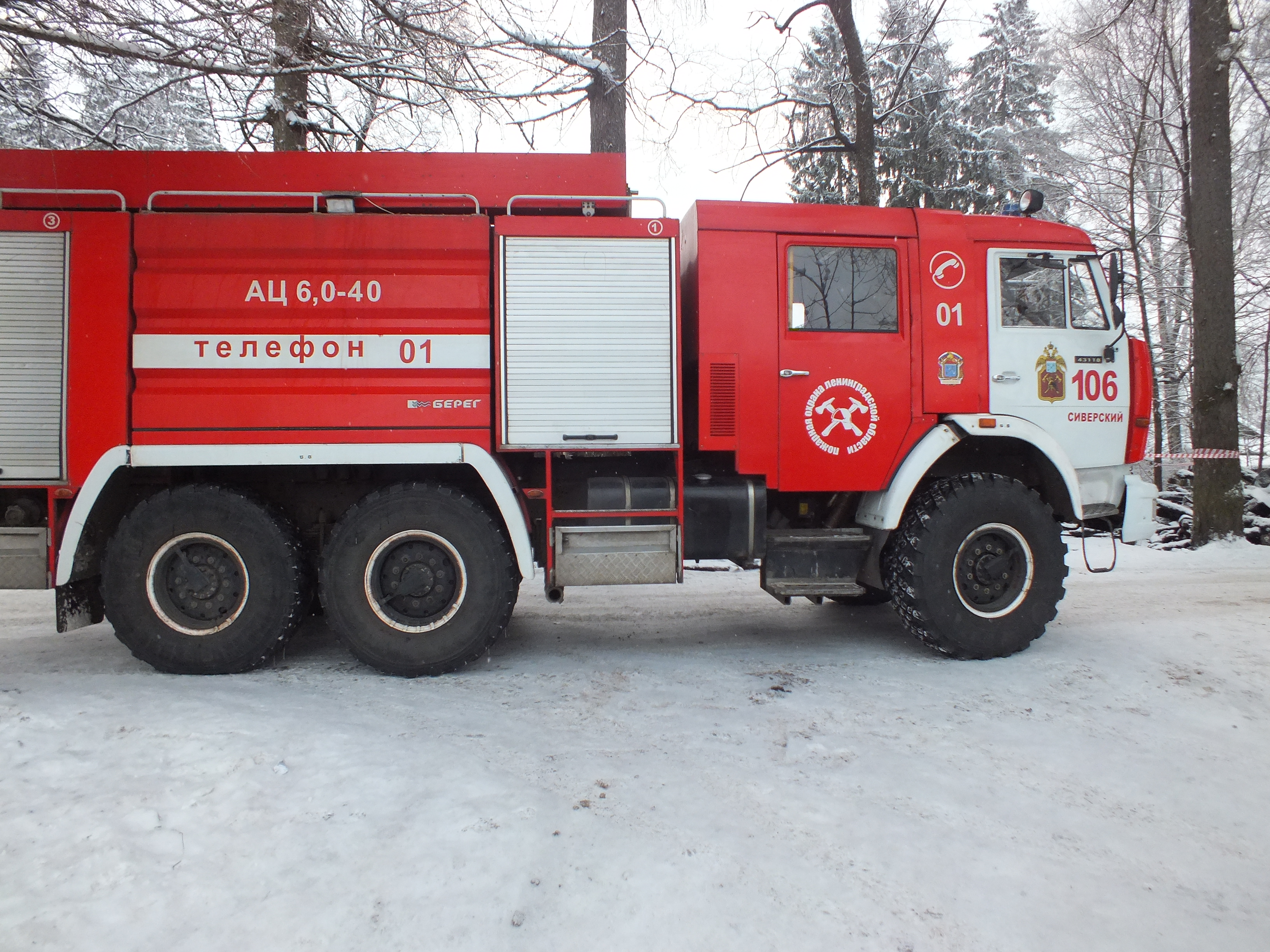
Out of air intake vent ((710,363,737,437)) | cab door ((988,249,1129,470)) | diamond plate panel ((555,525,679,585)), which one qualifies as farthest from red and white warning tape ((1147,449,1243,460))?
diamond plate panel ((555,525,679,585))

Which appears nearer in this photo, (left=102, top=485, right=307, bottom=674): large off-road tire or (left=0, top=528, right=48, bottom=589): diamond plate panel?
(left=0, top=528, right=48, bottom=589): diamond plate panel

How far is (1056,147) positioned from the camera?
669 inches

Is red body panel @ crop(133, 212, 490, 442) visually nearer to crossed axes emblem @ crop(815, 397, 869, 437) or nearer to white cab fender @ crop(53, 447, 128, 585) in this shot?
white cab fender @ crop(53, 447, 128, 585)

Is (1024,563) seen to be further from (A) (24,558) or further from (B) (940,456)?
(A) (24,558)

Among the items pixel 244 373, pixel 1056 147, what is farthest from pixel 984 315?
pixel 1056 147

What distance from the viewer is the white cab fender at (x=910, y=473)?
16.0ft

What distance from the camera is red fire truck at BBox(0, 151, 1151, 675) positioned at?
14.4 ft

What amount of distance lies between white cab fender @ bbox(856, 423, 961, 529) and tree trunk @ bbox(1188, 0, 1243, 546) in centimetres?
658

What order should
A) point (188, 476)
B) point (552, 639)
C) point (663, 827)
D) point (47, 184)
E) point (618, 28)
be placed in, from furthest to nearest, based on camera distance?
point (618, 28), point (552, 639), point (188, 476), point (47, 184), point (663, 827)

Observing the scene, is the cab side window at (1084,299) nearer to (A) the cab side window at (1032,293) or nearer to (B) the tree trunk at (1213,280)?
(A) the cab side window at (1032,293)

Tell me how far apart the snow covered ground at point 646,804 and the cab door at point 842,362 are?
128 centimetres

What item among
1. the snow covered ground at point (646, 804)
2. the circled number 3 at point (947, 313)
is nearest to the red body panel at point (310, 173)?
the circled number 3 at point (947, 313)

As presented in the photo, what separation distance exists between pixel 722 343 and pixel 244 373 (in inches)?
113

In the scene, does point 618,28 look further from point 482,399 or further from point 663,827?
point 663,827
